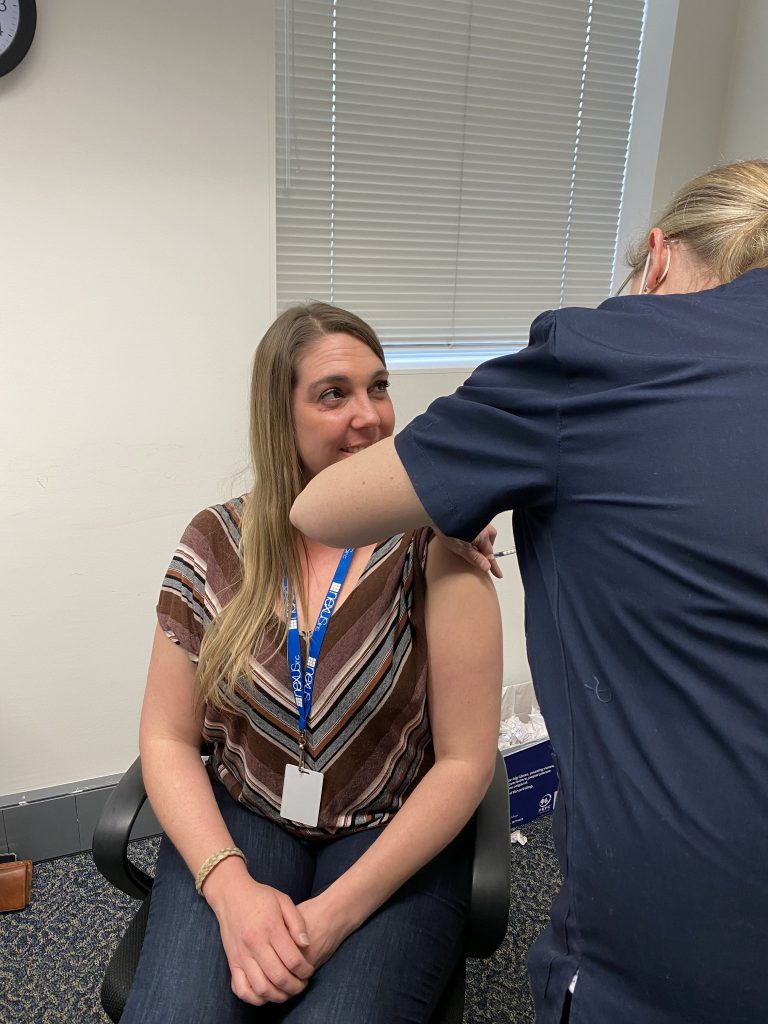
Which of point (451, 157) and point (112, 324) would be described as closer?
point (112, 324)

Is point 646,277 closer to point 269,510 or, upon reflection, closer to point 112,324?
point 269,510

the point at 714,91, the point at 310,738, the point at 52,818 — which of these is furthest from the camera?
the point at 714,91

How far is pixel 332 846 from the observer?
1382mm

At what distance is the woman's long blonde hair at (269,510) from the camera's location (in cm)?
139

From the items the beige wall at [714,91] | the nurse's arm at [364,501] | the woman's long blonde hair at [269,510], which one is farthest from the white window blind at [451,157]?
the nurse's arm at [364,501]

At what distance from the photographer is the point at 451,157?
2398 millimetres

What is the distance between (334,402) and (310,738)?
0.61 m

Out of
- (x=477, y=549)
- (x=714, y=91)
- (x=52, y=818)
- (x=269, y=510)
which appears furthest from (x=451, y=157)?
(x=52, y=818)

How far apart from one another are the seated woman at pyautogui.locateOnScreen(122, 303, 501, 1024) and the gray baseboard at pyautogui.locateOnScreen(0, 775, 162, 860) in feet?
3.25

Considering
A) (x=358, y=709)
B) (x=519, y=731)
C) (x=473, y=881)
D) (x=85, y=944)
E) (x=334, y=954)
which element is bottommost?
(x=85, y=944)

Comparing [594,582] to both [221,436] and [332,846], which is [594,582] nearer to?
[332,846]

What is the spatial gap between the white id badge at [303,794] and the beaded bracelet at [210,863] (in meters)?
0.11

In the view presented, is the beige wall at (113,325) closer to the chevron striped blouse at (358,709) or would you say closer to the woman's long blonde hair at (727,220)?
the chevron striped blouse at (358,709)

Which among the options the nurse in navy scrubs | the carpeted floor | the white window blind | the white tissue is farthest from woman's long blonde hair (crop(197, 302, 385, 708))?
the white tissue
